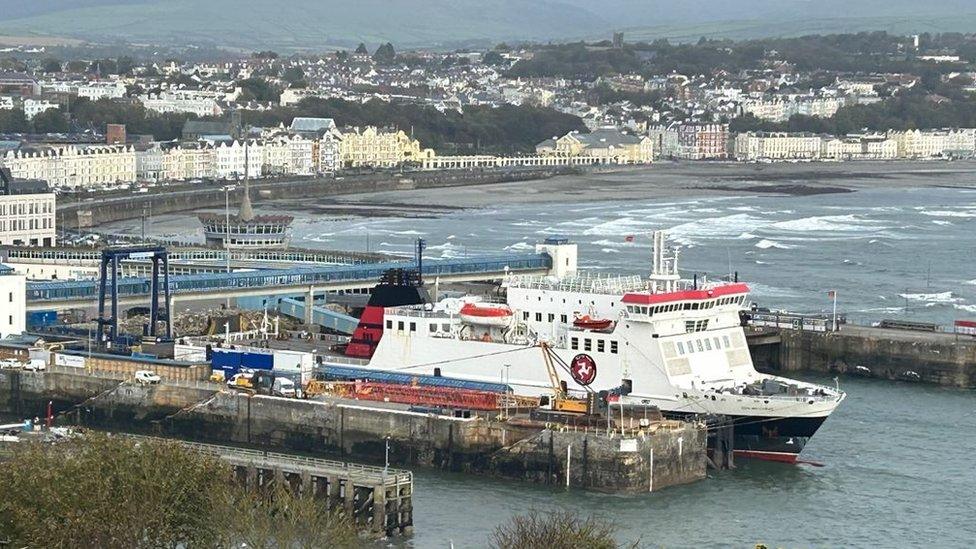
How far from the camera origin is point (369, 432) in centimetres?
3759

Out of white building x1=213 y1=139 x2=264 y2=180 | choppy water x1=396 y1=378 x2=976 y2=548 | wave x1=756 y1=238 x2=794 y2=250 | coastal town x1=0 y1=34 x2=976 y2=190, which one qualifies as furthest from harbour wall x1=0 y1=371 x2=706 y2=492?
white building x1=213 y1=139 x2=264 y2=180

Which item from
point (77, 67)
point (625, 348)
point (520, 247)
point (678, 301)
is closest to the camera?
point (625, 348)

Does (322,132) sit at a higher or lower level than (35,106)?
lower

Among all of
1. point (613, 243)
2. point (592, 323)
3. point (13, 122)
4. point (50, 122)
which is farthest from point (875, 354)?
point (50, 122)

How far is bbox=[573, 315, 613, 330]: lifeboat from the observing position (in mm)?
38469

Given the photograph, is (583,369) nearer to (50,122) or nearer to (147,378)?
(147,378)

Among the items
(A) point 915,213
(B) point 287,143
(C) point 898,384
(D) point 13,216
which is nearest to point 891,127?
(B) point 287,143

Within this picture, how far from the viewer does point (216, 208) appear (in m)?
101

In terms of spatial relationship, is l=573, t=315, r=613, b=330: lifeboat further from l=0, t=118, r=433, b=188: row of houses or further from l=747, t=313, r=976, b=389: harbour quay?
l=0, t=118, r=433, b=188: row of houses

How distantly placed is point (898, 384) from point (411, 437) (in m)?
14.4

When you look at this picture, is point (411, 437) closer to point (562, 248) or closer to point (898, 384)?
point (898, 384)

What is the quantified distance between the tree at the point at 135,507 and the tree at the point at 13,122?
98094 millimetres

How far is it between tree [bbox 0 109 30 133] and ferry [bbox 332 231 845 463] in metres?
86.2

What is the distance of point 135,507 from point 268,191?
273 feet
